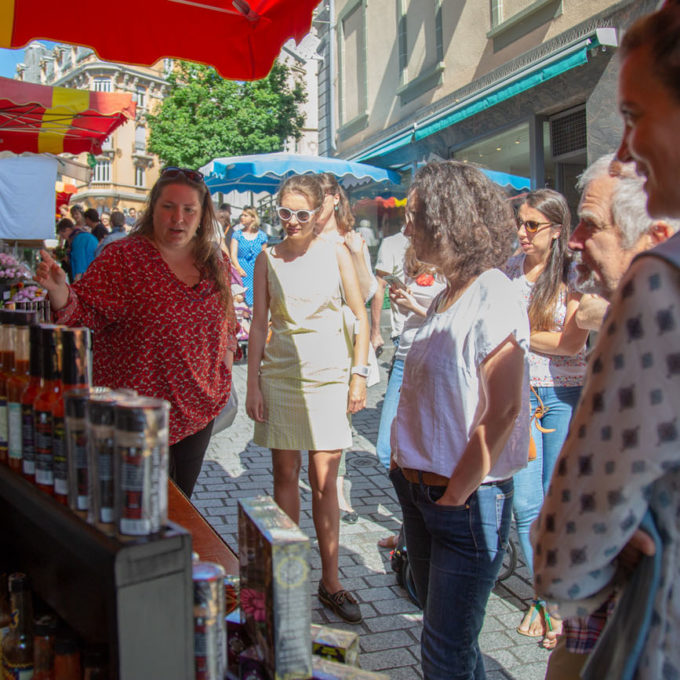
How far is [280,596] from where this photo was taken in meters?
1.22

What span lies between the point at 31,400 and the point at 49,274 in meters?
1.25

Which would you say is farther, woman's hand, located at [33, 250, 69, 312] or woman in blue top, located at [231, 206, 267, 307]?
woman in blue top, located at [231, 206, 267, 307]

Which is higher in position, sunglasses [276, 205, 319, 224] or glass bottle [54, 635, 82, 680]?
sunglasses [276, 205, 319, 224]

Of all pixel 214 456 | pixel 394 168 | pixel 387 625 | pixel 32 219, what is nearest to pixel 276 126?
pixel 394 168

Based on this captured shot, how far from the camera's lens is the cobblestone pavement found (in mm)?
2973

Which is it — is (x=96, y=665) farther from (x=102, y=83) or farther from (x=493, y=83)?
(x=102, y=83)

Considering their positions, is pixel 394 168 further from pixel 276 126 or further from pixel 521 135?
pixel 276 126

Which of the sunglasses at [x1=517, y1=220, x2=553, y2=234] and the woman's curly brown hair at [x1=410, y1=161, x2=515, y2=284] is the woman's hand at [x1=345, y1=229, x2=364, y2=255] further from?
the woman's curly brown hair at [x1=410, y1=161, x2=515, y2=284]

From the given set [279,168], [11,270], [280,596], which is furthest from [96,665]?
[279,168]

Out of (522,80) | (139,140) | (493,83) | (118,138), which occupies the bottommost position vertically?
(522,80)

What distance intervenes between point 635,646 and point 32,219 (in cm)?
1185

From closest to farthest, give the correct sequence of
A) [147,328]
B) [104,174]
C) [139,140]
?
1. [147,328]
2. [104,174]
3. [139,140]

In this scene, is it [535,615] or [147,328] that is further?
[535,615]

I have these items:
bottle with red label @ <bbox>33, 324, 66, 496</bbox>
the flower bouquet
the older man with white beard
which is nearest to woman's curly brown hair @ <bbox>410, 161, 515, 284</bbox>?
the older man with white beard
